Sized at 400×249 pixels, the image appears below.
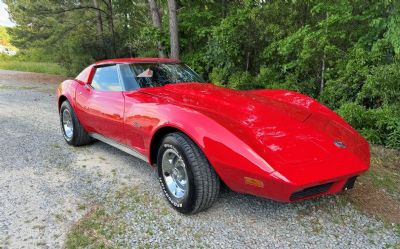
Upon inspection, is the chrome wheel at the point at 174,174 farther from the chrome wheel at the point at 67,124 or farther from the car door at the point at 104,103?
the chrome wheel at the point at 67,124

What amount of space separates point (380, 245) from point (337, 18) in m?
4.57

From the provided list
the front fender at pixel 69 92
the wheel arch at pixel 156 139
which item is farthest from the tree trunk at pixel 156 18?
the wheel arch at pixel 156 139

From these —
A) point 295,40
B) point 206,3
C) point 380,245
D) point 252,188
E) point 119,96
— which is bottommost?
point 380,245

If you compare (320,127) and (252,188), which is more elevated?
(320,127)

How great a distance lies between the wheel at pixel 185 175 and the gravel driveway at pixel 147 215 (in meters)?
0.15

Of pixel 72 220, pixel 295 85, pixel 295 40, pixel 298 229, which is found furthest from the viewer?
pixel 295 85

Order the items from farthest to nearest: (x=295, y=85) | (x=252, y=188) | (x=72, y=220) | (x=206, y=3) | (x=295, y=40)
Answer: (x=206, y=3)
(x=295, y=85)
(x=295, y=40)
(x=72, y=220)
(x=252, y=188)

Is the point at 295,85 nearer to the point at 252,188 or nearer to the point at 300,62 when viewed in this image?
the point at 300,62

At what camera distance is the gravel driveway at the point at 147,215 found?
245cm

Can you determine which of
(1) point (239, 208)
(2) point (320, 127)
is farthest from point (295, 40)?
(1) point (239, 208)

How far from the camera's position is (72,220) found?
2.75 meters

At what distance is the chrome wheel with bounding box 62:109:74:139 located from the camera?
15.7 feet

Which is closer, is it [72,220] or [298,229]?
[298,229]

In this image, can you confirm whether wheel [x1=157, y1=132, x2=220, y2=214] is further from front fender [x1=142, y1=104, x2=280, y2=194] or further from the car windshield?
the car windshield
